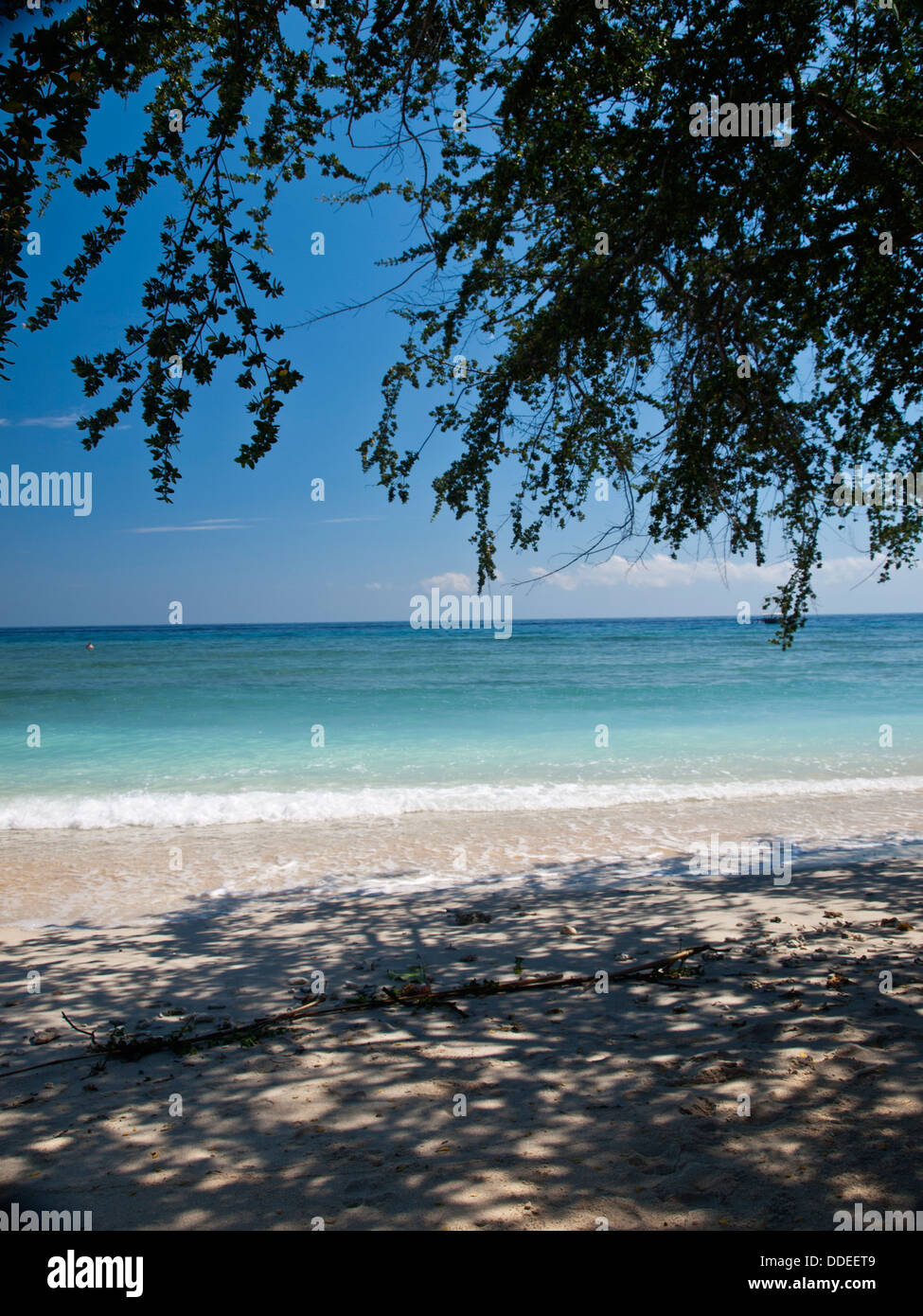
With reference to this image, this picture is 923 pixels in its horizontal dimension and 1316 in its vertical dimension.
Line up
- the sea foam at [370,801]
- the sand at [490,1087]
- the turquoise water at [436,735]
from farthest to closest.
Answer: the turquoise water at [436,735]
the sea foam at [370,801]
the sand at [490,1087]

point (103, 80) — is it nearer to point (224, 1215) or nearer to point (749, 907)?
point (224, 1215)

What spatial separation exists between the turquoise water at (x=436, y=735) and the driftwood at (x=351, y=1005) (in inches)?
274

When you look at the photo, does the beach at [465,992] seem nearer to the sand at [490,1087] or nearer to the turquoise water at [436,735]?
the sand at [490,1087]

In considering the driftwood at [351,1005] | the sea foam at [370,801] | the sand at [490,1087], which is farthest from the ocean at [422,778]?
the driftwood at [351,1005]

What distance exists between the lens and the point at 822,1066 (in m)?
3.78

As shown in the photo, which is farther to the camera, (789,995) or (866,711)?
(866,711)

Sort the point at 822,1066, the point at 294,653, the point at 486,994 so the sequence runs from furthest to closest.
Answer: the point at 294,653
the point at 486,994
the point at 822,1066

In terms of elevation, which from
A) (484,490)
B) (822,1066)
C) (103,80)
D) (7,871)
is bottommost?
(7,871)

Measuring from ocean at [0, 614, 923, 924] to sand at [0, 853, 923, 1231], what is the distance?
2485mm

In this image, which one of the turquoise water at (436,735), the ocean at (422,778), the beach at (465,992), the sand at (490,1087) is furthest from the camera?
the turquoise water at (436,735)

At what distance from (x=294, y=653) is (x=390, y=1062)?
163 feet

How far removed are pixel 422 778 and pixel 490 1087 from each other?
10.9m

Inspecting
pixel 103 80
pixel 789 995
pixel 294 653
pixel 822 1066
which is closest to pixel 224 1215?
pixel 822 1066

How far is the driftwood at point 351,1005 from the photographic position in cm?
431
